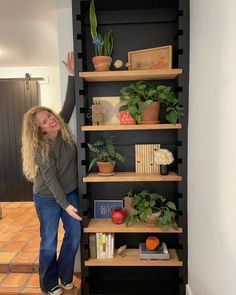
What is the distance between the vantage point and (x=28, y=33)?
8.00 feet

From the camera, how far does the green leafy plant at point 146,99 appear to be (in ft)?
5.32

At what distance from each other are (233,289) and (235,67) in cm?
87

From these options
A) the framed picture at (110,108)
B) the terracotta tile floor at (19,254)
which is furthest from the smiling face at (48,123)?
the terracotta tile floor at (19,254)

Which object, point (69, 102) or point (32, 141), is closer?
point (32, 141)

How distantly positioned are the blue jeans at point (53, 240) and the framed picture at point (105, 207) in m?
0.18

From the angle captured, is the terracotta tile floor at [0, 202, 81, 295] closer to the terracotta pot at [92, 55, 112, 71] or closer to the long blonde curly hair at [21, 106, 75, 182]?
the long blonde curly hair at [21, 106, 75, 182]

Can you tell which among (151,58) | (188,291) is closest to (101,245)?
(188,291)

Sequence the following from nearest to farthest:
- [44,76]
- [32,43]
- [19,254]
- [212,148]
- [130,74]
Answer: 1. [212,148]
2. [130,74]
3. [19,254]
4. [32,43]
5. [44,76]

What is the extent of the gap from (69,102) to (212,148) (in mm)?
1101

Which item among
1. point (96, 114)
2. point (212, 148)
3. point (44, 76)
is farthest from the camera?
point (44, 76)

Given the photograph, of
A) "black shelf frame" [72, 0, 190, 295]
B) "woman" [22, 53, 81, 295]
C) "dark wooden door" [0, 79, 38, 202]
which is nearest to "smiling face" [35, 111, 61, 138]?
"woman" [22, 53, 81, 295]

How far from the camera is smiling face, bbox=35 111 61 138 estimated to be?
167 cm

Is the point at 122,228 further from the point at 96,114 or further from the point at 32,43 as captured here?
the point at 32,43

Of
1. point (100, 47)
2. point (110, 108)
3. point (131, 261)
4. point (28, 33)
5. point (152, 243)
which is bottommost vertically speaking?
point (131, 261)
